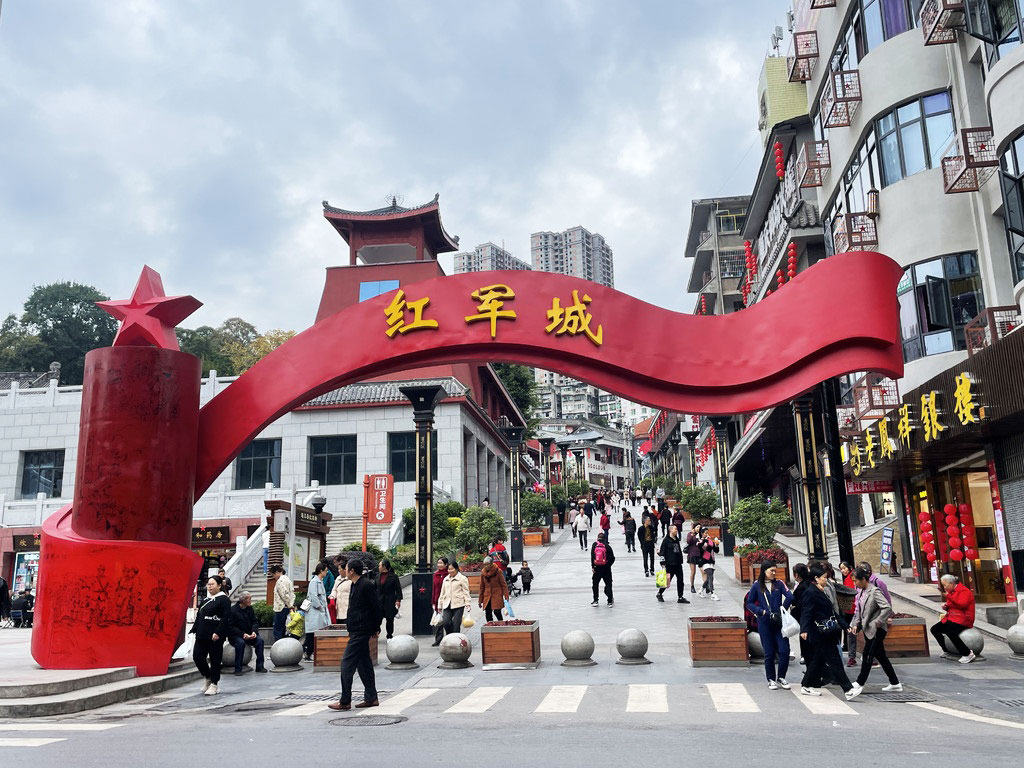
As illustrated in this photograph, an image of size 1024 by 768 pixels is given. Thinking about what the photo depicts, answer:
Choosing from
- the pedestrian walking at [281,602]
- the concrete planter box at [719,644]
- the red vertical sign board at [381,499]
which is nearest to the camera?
the concrete planter box at [719,644]

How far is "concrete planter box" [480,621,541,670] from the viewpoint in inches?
489

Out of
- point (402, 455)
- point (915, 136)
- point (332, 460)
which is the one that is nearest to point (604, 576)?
point (915, 136)

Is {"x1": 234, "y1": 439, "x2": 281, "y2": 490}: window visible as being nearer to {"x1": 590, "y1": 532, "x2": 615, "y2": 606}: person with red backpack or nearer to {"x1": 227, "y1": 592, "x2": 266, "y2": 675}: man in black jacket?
{"x1": 590, "y1": 532, "x2": 615, "y2": 606}: person with red backpack

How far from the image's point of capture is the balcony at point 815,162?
87.7 feet

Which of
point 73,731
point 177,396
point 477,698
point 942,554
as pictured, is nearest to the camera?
point 73,731

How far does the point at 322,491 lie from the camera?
37438 mm

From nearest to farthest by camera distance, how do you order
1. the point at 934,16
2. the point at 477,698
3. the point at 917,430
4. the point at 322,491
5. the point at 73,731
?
the point at 73,731, the point at 477,698, the point at 917,430, the point at 934,16, the point at 322,491

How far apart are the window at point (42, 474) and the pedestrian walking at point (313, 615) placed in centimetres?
3023

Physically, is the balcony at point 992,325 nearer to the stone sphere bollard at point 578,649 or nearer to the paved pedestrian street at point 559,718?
the paved pedestrian street at point 559,718

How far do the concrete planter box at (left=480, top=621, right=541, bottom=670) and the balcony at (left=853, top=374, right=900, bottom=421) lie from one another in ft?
40.5

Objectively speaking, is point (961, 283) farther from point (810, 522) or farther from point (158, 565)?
point (158, 565)

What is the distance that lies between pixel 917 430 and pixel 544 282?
30.0ft

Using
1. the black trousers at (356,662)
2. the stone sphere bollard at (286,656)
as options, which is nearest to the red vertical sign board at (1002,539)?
the black trousers at (356,662)

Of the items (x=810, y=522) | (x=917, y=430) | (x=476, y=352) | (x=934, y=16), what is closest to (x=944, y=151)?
(x=934, y=16)
